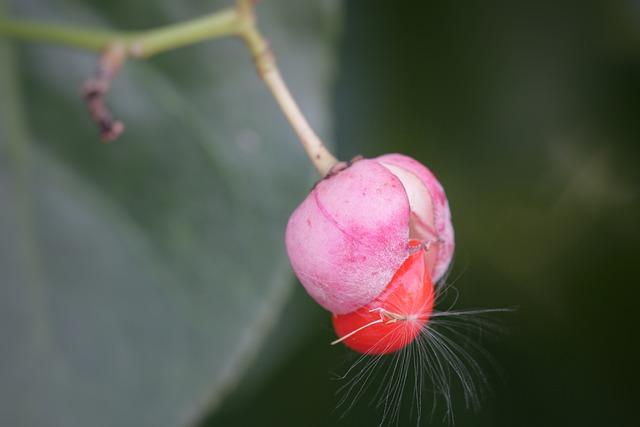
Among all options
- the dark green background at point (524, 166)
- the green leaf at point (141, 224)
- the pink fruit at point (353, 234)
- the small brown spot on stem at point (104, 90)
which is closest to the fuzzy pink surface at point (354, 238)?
the pink fruit at point (353, 234)

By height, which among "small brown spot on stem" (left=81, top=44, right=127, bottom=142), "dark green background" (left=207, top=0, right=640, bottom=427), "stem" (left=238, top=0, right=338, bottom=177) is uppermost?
"small brown spot on stem" (left=81, top=44, right=127, bottom=142)

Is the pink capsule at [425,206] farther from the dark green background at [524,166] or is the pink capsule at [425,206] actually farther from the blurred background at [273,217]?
the dark green background at [524,166]

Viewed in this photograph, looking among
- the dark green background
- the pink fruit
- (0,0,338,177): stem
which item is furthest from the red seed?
the dark green background

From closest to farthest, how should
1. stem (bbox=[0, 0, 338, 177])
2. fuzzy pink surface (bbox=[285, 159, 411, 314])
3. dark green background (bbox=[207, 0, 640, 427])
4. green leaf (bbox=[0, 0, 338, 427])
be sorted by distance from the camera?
1. fuzzy pink surface (bbox=[285, 159, 411, 314])
2. stem (bbox=[0, 0, 338, 177])
3. green leaf (bbox=[0, 0, 338, 427])
4. dark green background (bbox=[207, 0, 640, 427])

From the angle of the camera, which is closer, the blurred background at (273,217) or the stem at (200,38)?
Result: the stem at (200,38)

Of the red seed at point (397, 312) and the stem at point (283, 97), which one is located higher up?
the stem at point (283, 97)

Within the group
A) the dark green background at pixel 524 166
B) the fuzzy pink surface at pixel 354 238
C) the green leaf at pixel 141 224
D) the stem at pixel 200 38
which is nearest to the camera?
the fuzzy pink surface at pixel 354 238

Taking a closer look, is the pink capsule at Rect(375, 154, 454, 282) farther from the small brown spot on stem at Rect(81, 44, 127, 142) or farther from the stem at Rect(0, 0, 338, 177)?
the small brown spot on stem at Rect(81, 44, 127, 142)
